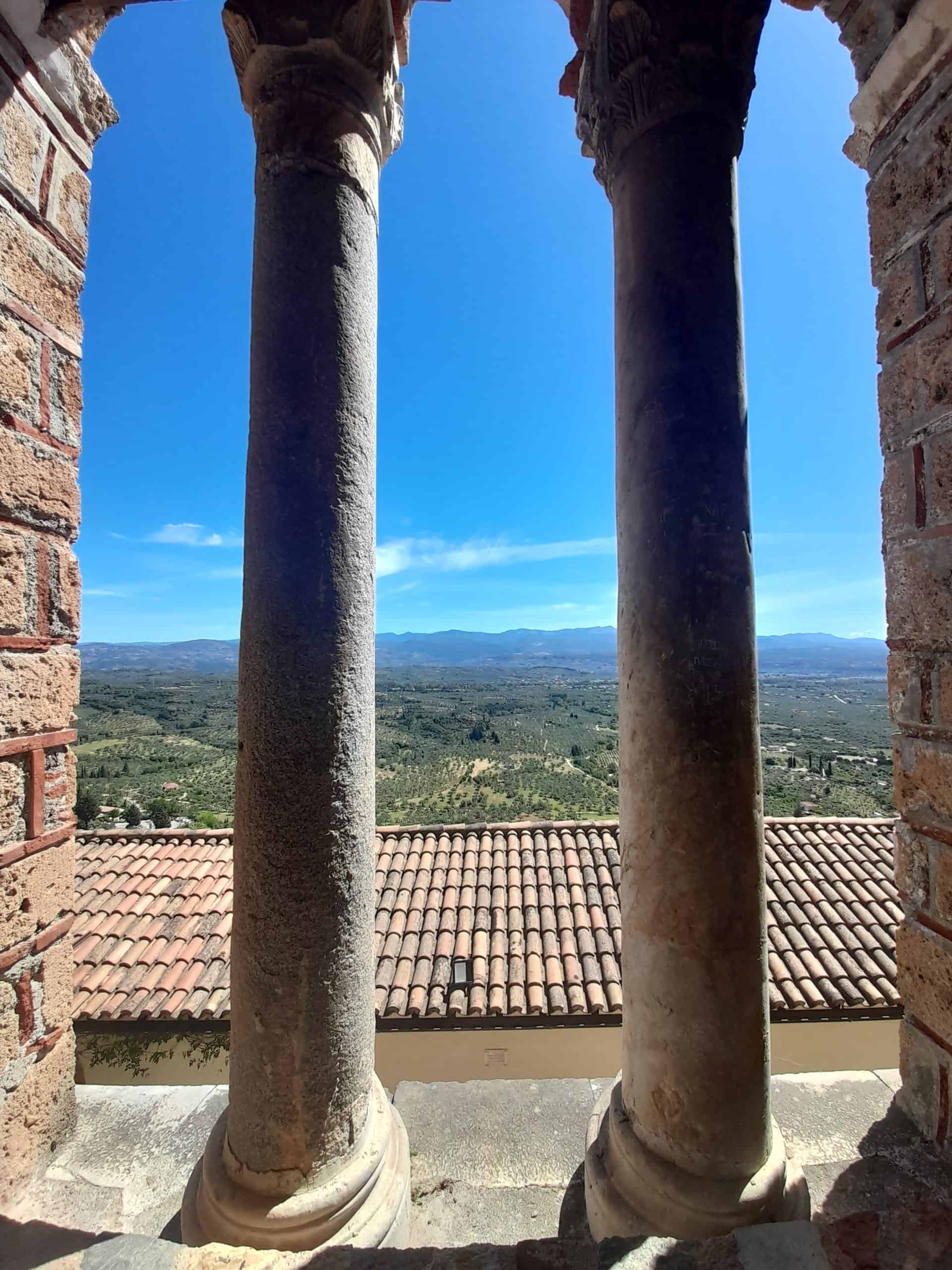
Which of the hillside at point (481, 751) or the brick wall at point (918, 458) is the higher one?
the brick wall at point (918, 458)

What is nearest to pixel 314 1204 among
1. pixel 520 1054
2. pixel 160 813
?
pixel 520 1054

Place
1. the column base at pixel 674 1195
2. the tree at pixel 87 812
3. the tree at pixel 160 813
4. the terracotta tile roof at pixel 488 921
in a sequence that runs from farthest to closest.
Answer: the tree at pixel 87 812, the tree at pixel 160 813, the terracotta tile roof at pixel 488 921, the column base at pixel 674 1195

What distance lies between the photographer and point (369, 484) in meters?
2.09

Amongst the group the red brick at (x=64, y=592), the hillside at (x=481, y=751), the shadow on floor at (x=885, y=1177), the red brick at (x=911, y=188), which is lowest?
the hillside at (x=481, y=751)

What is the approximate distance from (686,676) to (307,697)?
3.69 feet

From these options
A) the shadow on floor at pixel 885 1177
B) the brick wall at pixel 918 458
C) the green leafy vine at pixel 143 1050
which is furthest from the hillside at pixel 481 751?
the green leafy vine at pixel 143 1050

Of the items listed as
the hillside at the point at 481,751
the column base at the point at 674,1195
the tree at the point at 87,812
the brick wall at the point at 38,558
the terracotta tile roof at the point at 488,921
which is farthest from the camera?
the hillside at the point at 481,751

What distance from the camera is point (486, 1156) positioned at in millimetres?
2307

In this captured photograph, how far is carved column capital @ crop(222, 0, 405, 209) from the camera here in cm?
205

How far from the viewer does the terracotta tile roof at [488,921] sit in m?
6.98

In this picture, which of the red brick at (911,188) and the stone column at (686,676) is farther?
the red brick at (911,188)

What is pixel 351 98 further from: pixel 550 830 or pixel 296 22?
pixel 550 830

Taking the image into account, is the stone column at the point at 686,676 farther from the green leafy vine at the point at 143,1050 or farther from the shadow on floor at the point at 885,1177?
the green leafy vine at the point at 143,1050

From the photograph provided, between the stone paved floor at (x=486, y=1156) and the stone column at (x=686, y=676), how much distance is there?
1.17 feet
